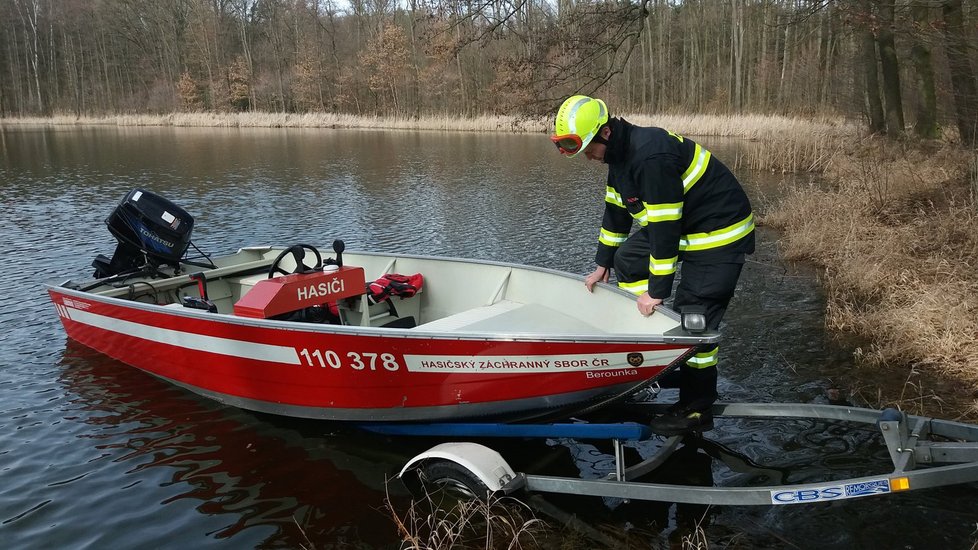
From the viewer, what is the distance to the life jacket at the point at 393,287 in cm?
626

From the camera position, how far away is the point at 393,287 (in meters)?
6.32

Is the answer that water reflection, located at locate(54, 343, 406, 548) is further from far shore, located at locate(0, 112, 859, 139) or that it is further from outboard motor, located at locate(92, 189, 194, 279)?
far shore, located at locate(0, 112, 859, 139)

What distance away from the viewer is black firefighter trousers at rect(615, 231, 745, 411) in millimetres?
4082

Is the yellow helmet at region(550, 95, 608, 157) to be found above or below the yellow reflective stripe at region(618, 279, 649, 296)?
above

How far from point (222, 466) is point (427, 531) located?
6.31 feet

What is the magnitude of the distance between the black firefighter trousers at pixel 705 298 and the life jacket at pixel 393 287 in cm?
286

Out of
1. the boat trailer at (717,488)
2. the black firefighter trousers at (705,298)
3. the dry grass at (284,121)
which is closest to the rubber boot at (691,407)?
the black firefighter trousers at (705,298)

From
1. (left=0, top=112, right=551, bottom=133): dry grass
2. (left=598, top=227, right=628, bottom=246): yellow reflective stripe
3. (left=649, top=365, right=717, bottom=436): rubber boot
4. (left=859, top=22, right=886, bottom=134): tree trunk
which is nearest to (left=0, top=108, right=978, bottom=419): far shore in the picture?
(left=859, top=22, right=886, bottom=134): tree trunk

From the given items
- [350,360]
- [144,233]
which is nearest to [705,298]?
[350,360]

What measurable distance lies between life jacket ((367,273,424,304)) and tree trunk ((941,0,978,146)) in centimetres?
816

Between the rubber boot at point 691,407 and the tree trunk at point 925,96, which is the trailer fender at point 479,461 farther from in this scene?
the tree trunk at point 925,96

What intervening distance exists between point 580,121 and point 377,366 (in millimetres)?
2121

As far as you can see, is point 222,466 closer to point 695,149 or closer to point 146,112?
point 695,149

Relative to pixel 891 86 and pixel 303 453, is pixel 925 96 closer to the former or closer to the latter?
pixel 891 86
